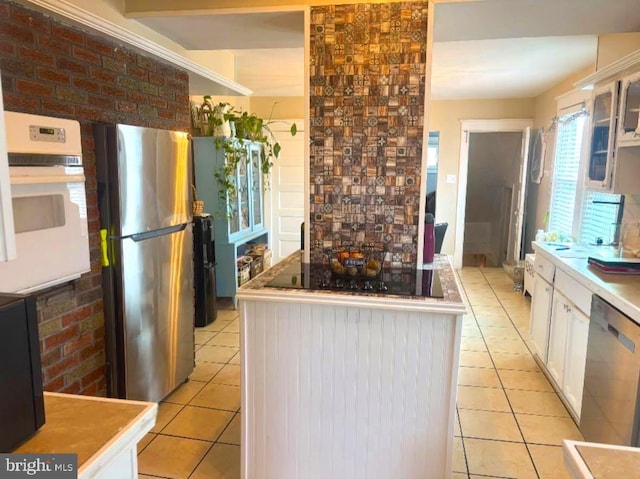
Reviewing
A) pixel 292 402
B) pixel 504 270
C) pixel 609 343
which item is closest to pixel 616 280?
pixel 609 343

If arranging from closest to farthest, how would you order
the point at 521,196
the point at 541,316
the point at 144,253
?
the point at 144,253 < the point at 541,316 < the point at 521,196

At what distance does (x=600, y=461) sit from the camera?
887mm

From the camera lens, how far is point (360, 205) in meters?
2.35

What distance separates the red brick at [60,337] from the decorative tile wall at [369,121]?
4.39ft

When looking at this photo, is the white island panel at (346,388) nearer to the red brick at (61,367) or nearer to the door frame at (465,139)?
the red brick at (61,367)

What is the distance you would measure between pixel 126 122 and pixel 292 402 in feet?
5.89

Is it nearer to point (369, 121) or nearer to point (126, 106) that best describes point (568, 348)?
point (369, 121)

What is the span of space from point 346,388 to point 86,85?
1.92m

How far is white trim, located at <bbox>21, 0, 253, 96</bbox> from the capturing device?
1.90 meters

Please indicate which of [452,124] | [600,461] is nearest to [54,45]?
[600,461]

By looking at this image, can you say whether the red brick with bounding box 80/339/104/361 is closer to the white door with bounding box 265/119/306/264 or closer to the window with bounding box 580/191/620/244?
the window with bounding box 580/191/620/244

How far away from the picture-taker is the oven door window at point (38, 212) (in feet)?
5.55

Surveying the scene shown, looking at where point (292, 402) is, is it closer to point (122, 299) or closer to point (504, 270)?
point (122, 299)

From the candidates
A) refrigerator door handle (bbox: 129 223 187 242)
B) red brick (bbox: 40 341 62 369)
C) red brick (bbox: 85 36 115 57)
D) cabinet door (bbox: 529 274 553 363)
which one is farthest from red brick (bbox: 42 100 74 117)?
cabinet door (bbox: 529 274 553 363)
